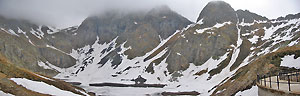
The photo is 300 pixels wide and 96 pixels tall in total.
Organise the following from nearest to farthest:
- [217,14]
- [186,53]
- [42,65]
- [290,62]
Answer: [290,62] < [186,53] < [42,65] < [217,14]

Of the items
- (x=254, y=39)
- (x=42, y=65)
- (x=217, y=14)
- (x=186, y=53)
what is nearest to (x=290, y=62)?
(x=254, y=39)

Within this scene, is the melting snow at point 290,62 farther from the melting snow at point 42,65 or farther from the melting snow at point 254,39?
the melting snow at point 42,65

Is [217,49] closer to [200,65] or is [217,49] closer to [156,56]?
[200,65]

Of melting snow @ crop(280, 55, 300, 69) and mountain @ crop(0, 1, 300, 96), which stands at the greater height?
mountain @ crop(0, 1, 300, 96)

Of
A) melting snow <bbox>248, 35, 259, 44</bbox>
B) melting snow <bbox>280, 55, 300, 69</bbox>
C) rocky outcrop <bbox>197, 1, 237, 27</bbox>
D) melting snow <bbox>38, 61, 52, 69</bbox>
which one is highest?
rocky outcrop <bbox>197, 1, 237, 27</bbox>

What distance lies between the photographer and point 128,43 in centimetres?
18500

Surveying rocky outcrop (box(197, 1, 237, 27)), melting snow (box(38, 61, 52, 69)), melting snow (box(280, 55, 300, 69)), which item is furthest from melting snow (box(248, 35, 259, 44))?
melting snow (box(38, 61, 52, 69))

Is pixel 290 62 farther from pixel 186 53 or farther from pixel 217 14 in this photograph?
pixel 217 14

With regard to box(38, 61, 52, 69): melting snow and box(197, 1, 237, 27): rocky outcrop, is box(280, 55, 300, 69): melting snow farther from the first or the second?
box(38, 61, 52, 69): melting snow

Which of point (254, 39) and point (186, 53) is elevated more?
point (254, 39)

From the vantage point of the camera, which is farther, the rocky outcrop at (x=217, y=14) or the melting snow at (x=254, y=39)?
the rocky outcrop at (x=217, y=14)

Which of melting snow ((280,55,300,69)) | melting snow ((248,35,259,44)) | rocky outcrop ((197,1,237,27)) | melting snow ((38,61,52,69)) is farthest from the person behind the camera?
melting snow ((38,61,52,69))

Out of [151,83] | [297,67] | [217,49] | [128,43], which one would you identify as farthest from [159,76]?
[297,67]

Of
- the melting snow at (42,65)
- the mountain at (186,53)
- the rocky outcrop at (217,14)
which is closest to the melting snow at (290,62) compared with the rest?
the mountain at (186,53)
